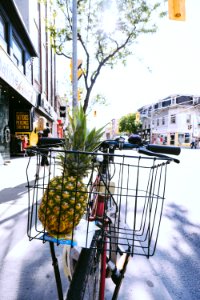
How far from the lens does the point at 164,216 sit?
3.85m

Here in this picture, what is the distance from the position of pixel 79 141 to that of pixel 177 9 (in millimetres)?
4116

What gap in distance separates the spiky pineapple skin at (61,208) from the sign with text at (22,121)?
1304 centimetres

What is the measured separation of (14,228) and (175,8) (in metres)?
4.90

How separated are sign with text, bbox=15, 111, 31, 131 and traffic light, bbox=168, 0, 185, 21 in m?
11.2

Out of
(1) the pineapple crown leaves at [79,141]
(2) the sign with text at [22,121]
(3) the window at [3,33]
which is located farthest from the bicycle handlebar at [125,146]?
(2) the sign with text at [22,121]

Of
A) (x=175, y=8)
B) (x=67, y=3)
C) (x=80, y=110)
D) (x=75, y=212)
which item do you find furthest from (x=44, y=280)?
(x=67, y=3)

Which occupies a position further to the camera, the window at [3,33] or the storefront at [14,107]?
the window at [3,33]

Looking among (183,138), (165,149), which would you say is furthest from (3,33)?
(183,138)

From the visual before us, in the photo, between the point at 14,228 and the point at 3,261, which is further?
the point at 14,228

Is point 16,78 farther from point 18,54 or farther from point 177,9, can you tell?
point 177,9

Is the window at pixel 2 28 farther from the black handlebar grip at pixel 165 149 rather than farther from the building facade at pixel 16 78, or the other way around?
the black handlebar grip at pixel 165 149

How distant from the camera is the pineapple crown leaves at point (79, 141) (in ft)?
3.93

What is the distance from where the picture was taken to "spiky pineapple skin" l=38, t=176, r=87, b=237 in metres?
0.99

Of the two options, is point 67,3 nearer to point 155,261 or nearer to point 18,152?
point 18,152
